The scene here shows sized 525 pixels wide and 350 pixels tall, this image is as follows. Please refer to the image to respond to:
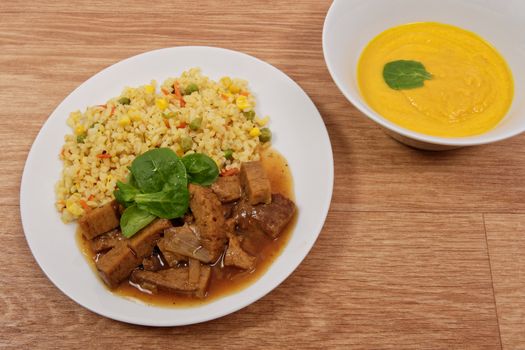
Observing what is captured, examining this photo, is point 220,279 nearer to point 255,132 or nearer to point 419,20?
point 255,132

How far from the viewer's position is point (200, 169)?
2357mm

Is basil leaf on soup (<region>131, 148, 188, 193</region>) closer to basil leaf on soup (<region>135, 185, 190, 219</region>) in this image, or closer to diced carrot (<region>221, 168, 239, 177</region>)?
basil leaf on soup (<region>135, 185, 190, 219</region>)

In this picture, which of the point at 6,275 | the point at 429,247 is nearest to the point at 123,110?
the point at 6,275

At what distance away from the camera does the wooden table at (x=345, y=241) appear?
2.18m

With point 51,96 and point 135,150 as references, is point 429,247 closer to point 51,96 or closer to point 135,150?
point 135,150

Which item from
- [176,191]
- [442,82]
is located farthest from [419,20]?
[176,191]

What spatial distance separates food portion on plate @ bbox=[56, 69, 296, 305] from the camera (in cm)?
223

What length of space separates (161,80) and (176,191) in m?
0.94

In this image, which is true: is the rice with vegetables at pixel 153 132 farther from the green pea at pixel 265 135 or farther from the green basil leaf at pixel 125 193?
the green basil leaf at pixel 125 193

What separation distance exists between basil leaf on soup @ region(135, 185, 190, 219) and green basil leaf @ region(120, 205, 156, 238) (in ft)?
0.10

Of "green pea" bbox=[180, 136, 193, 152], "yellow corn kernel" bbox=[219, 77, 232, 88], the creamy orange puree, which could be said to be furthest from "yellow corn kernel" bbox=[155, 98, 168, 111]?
the creamy orange puree

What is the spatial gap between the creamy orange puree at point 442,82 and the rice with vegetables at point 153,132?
2.21 feet

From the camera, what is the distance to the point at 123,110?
8.62 ft

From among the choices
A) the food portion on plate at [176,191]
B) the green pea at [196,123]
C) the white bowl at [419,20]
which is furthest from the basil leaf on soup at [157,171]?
the white bowl at [419,20]
